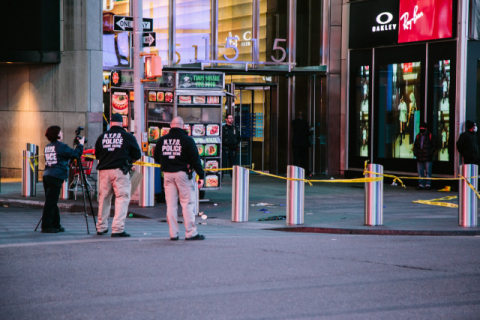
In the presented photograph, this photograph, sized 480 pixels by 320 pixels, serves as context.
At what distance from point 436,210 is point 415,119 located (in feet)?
21.7

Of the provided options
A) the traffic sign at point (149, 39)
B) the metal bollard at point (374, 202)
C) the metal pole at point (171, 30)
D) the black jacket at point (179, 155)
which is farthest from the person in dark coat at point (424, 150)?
the black jacket at point (179, 155)

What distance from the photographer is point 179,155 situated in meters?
9.30

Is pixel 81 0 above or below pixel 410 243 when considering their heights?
above

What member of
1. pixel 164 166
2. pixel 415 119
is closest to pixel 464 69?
pixel 415 119

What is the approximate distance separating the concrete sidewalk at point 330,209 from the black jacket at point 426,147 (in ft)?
3.46

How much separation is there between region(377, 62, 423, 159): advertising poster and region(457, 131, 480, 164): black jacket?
254cm

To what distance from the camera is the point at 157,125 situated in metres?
14.8

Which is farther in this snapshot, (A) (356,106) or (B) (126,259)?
(A) (356,106)

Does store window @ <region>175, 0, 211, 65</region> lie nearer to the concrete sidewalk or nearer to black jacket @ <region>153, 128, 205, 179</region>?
the concrete sidewalk

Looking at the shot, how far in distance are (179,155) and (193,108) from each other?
18.8 feet

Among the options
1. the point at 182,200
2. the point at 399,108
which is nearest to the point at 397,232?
the point at 182,200

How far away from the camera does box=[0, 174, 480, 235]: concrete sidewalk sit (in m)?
11.0

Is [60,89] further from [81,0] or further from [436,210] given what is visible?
[436,210]

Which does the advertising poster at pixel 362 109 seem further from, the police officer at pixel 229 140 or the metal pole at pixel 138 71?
the metal pole at pixel 138 71
